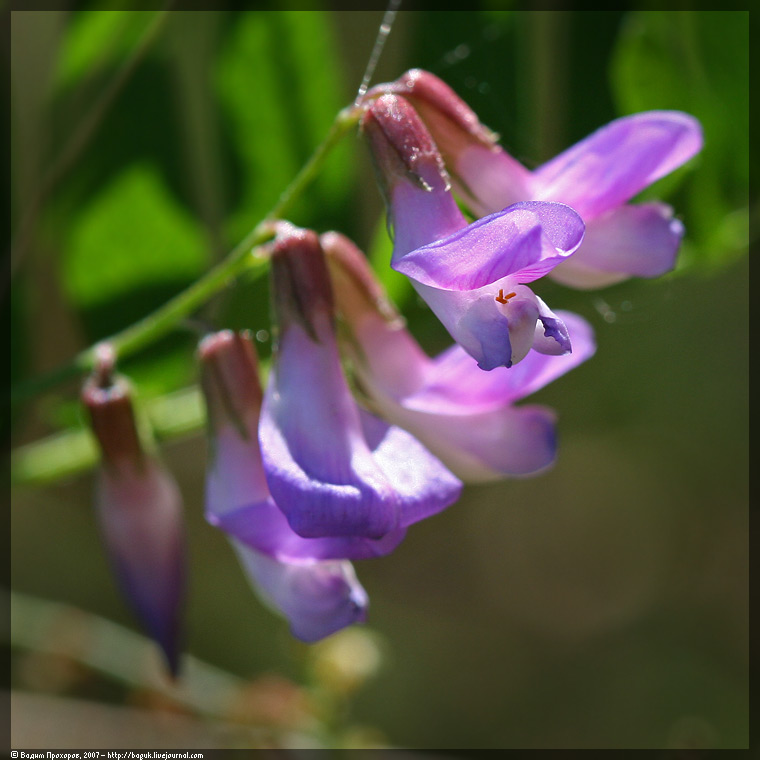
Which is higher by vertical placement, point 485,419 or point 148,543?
point 485,419

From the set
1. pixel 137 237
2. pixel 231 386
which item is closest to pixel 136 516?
pixel 231 386

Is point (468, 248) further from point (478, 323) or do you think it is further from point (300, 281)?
point (300, 281)

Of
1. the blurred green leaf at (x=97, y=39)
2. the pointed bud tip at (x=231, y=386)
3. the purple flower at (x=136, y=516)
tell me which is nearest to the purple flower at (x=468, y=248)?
the pointed bud tip at (x=231, y=386)

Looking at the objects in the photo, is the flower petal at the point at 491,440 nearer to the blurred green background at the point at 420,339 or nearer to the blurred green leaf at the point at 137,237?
the blurred green background at the point at 420,339

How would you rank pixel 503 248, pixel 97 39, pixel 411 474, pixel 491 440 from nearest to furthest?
pixel 503 248
pixel 411 474
pixel 491 440
pixel 97 39

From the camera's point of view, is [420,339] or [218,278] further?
[420,339]

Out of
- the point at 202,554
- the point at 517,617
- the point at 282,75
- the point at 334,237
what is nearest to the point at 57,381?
the point at 334,237

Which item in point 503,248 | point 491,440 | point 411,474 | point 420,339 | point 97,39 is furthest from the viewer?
point 420,339

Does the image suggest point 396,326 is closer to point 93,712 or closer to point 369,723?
point 93,712
